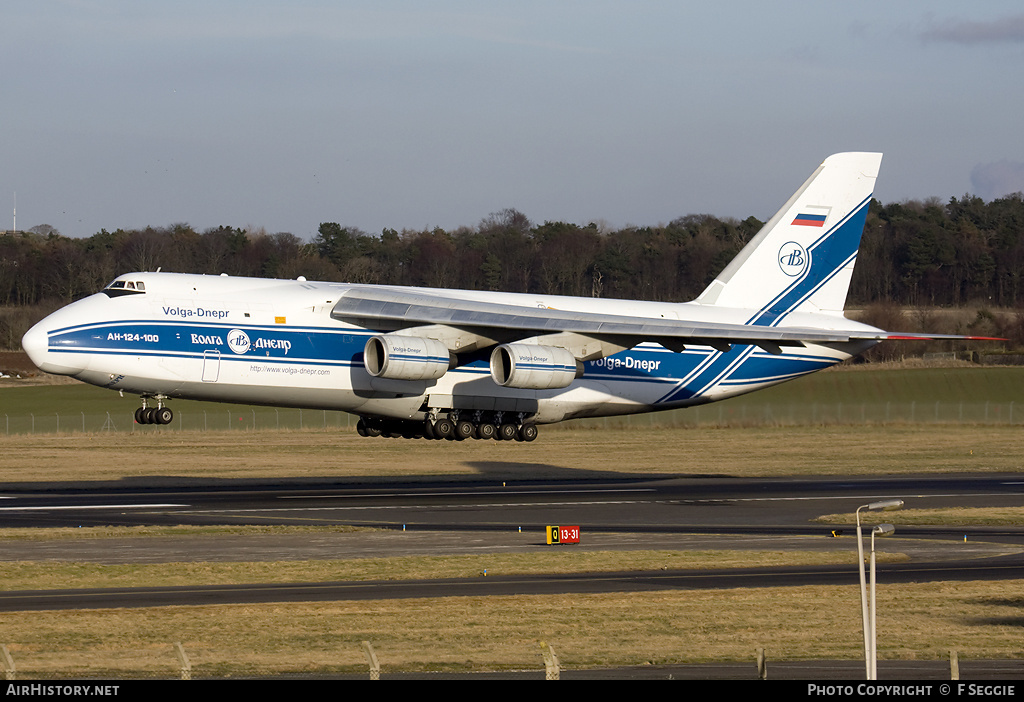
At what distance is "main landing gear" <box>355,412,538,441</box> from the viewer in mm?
35125

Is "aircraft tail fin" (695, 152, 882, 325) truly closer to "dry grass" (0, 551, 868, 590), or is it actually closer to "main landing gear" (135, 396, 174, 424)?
"dry grass" (0, 551, 868, 590)

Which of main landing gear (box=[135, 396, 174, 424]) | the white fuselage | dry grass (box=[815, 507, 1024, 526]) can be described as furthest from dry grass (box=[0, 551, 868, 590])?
the white fuselage

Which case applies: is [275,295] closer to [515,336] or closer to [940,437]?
[515,336]

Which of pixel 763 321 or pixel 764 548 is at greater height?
pixel 763 321

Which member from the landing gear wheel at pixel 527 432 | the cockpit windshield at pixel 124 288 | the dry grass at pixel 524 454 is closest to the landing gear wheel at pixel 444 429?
the landing gear wheel at pixel 527 432

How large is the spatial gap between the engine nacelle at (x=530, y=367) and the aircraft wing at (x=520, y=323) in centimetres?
71

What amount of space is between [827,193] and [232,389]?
21.6 meters

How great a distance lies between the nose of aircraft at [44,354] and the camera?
30719 millimetres

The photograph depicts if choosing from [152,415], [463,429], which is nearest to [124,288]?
[152,415]

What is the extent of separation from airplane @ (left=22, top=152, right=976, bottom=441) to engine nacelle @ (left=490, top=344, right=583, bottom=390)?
0.14 feet

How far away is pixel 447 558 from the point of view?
26922mm

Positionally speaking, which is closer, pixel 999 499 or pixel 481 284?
pixel 999 499

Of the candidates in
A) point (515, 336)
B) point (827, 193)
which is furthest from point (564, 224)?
point (515, 336)

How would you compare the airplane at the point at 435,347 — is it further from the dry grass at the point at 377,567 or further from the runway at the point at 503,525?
the dry grass at the point at 377,567
